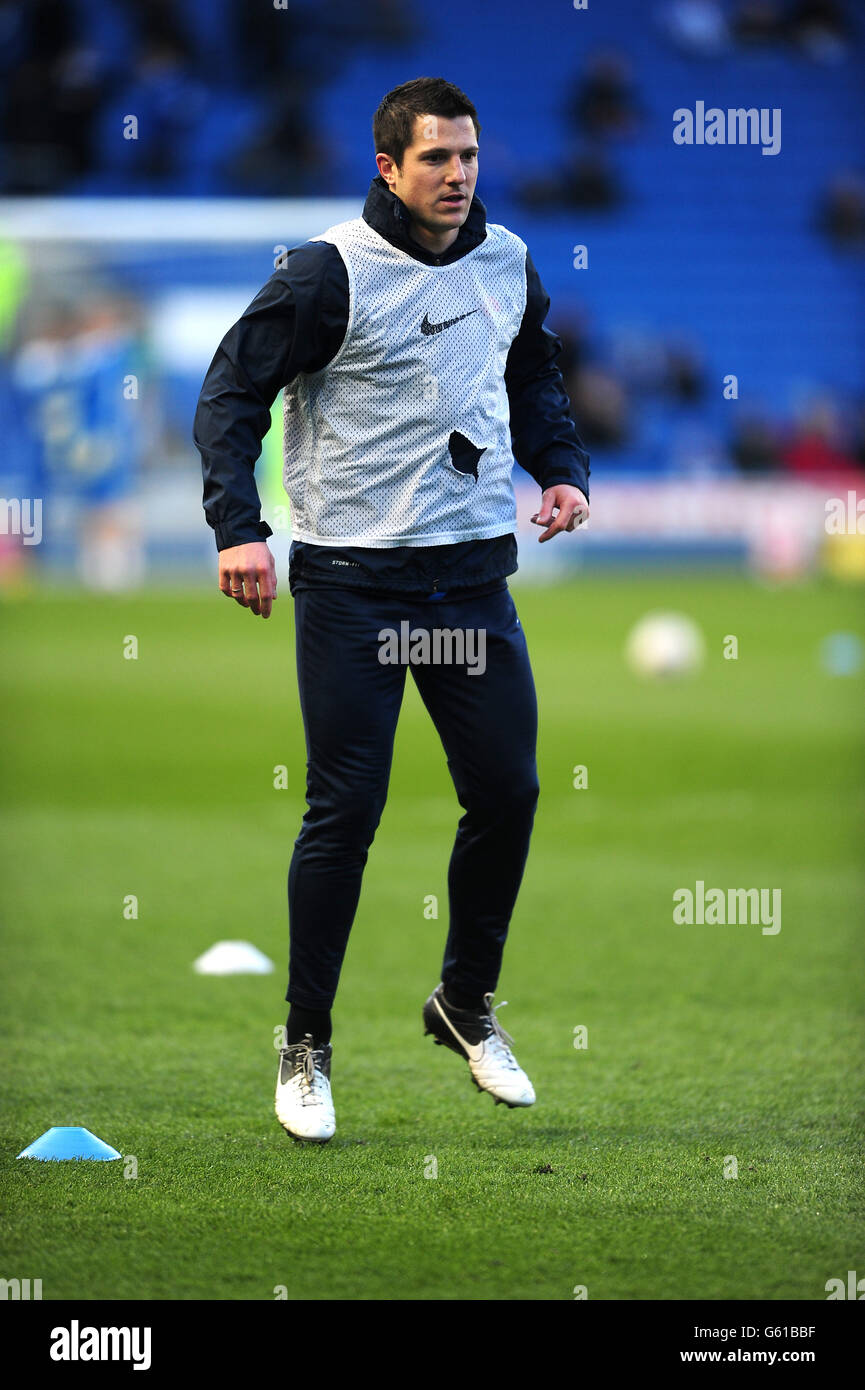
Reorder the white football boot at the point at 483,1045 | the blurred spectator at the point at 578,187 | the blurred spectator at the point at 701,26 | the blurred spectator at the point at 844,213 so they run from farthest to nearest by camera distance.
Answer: the blurred spectator at the point at 701,26, the blurred spectator at the point at 844,213, the blurred spectator at the point at 578,187, the white football boot at the point at 483,1045

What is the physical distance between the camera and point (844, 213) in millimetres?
23531

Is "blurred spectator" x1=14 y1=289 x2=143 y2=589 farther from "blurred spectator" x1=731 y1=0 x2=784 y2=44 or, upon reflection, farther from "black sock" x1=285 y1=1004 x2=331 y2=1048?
"black sock" x1=285 y1=1004 x2=331 y2=1048

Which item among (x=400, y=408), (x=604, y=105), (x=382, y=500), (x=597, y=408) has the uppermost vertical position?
(x=604, y=105)

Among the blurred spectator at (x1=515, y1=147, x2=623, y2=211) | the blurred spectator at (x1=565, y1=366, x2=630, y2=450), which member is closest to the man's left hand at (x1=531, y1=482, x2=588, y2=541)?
the blurred spectator at (x1=565, y1=366, x2=630, y2=450)

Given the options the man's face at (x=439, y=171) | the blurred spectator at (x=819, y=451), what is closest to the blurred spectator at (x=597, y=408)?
the blurred spectator at (x=819, y=451)

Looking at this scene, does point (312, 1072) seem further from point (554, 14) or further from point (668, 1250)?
point (554, 14)

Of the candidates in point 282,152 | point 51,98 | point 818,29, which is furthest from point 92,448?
point 818,29

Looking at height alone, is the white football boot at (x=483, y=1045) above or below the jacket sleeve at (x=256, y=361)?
below

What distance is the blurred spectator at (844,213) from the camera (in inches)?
927

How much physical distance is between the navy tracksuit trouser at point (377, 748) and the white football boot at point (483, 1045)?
0.20m

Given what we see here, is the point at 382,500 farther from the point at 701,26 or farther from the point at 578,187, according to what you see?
the point at 701,26

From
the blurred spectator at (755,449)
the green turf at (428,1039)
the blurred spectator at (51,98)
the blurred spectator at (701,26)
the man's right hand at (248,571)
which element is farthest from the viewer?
the blurred spectator at (701,26)

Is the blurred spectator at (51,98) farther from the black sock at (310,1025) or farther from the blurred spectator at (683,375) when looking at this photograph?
the black sock at (310,1025)

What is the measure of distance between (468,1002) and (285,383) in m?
1.29
